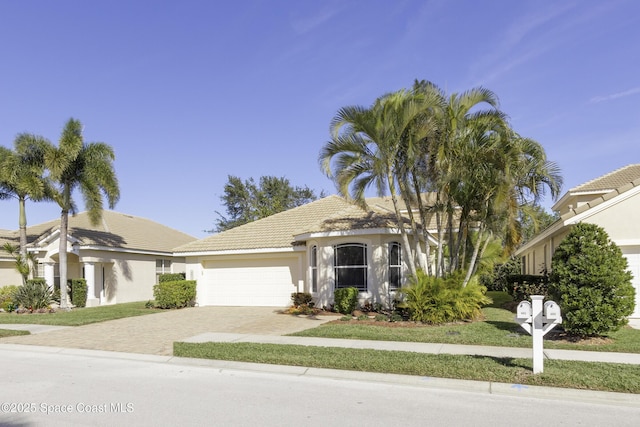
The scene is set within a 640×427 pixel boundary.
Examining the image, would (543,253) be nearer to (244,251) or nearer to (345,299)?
(345,299)

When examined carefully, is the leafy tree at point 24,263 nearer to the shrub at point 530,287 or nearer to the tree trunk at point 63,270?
the tree trunk at point 63,270

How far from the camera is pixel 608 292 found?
1017cm

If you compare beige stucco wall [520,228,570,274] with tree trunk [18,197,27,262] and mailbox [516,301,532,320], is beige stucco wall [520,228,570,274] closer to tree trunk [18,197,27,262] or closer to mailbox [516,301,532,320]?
mailbox [516,301,532,320]

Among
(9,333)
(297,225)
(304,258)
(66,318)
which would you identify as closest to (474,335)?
(304,258)

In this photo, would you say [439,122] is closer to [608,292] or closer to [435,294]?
[435,294]

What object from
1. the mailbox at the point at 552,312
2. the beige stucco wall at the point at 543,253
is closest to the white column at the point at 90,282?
the beige stucco wall at the point at 543,253

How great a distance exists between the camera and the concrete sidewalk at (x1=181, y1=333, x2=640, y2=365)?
8.68 meters

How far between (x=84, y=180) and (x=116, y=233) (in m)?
6.44

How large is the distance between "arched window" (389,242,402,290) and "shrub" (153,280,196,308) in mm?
9160

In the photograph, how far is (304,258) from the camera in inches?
764

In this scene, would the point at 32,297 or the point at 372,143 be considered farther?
the point at 32,297

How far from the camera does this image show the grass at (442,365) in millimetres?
6980

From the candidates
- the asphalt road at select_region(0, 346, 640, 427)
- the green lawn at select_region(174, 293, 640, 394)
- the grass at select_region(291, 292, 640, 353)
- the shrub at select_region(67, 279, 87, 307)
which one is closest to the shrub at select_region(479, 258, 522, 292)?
the grass at select_region(291, 292, 640, 353)

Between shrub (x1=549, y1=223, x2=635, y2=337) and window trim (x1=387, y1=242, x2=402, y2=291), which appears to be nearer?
shrub (x1=549, y1=223, x2=635, y2=337)
